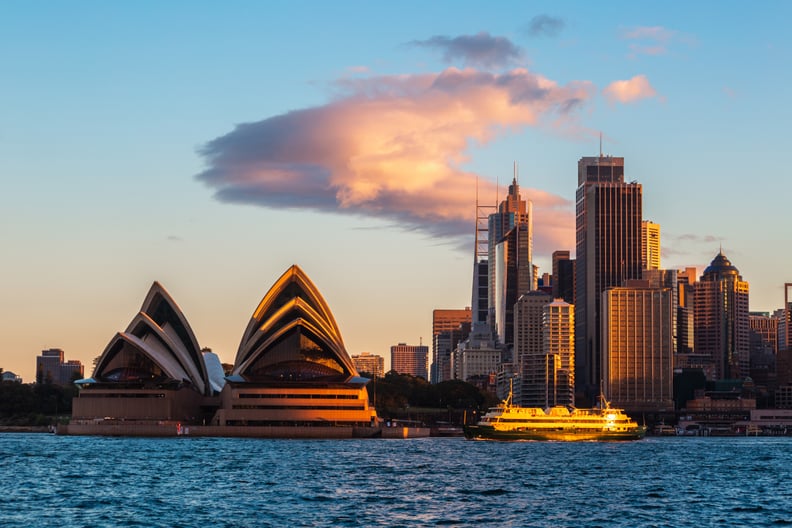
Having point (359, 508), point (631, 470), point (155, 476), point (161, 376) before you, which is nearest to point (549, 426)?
point (161, 376)

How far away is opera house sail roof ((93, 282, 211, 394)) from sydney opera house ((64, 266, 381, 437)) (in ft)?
0.44

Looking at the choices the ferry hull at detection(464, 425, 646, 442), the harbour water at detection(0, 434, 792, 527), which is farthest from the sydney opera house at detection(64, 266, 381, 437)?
the harbour water at detection(0, 434, 792, 527)

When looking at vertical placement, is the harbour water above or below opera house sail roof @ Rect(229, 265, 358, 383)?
below

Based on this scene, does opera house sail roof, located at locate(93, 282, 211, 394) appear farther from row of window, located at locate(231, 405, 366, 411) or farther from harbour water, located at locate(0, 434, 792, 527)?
harbour water, located at locate(0, 434, 792, 527)

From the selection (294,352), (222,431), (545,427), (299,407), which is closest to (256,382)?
(294,352)

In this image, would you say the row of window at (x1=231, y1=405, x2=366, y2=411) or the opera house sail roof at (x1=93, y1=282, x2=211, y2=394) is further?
the opera house sail roof at (x1=93, y1=282, x2=211, y2=394)

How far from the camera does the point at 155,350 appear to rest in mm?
171500

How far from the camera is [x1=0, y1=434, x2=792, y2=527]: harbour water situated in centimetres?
5862

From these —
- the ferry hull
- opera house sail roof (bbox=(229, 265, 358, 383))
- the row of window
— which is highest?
opera house sail roof (bbox=(229, 265, 358, 383))

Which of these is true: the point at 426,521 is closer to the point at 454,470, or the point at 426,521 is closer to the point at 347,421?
the point at 454,470

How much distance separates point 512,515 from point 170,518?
15.9 metres

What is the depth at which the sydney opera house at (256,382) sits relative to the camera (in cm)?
16688

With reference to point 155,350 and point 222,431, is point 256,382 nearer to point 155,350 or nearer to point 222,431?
point 222,431

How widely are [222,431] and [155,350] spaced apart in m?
15.7
